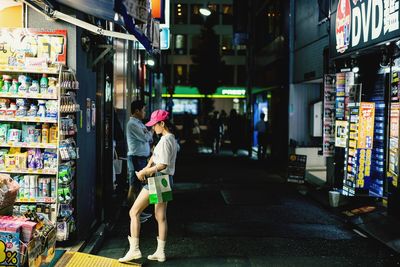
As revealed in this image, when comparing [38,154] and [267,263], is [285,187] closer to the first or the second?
[267,263]

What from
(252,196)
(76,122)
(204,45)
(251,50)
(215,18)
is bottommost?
(252,196)

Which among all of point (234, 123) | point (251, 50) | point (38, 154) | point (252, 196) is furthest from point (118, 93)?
point (251, 50)

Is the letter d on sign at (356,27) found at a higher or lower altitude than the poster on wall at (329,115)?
higher

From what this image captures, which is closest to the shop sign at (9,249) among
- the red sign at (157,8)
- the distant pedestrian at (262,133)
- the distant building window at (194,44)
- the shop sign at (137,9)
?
the shop sign at (137,9)

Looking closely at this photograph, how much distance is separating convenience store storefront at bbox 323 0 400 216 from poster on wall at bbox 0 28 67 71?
222 inches

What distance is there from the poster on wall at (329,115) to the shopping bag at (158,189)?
6.75 meters

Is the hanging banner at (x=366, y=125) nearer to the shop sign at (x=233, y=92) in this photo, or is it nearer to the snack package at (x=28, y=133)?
the snack package at (x=28, y=133)

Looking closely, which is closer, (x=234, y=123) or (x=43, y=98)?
(x=43, y=98)

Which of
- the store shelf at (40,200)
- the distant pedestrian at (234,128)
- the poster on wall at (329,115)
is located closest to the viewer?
the store shelf at (40,200)

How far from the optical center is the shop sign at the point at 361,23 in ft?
29.0

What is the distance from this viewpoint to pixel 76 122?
7656mm

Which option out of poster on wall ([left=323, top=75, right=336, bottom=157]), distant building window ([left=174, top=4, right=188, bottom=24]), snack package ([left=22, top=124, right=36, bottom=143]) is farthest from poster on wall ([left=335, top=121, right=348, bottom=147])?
distant building window ([left=174, top=4, right=188, bottom=24])

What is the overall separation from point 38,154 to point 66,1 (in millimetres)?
2269

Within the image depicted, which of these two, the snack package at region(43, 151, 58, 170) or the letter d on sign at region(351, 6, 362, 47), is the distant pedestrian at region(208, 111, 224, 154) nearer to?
the letter d on sign at region(351, 6, 362, 47)
